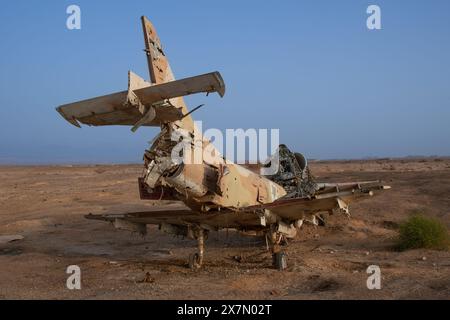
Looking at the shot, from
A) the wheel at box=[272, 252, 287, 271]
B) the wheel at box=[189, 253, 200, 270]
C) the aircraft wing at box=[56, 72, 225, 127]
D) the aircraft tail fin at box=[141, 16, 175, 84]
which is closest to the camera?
the aircraft wing at box=[56, 72, 225, 127]

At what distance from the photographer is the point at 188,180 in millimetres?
9383

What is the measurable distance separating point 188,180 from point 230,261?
151 inches

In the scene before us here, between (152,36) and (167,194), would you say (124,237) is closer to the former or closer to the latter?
(167,194)

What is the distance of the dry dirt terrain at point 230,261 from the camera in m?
8.59

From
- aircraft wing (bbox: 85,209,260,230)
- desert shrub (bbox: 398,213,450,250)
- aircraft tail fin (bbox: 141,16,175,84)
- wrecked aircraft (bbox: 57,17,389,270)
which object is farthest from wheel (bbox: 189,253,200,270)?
desert shrub (bbox: 398,213,450,250)

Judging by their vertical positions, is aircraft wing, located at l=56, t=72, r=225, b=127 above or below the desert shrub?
above

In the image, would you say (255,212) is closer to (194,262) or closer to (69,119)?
(194,262)

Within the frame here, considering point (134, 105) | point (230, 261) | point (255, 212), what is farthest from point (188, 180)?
point (230, 261)

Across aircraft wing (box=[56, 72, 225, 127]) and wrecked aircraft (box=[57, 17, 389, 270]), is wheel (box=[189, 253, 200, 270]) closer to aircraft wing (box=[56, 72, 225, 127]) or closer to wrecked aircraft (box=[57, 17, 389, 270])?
wrecked aircraft (box=[57, 17, 389, 270])

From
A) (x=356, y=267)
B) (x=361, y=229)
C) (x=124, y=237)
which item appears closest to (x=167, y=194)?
(x=356, y=267)

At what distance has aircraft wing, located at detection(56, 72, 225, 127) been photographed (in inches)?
300
